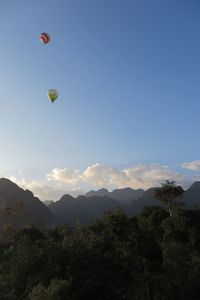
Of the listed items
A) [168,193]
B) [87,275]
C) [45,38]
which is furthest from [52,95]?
[168,193]

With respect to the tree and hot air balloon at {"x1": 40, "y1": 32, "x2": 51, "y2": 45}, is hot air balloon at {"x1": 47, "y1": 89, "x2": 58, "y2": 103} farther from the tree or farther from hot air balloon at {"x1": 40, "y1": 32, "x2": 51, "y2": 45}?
the tree

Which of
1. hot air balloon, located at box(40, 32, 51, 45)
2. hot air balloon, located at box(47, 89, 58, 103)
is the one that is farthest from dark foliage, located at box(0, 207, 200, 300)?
hot air balloon, located at box(40, 32, 51, 45)

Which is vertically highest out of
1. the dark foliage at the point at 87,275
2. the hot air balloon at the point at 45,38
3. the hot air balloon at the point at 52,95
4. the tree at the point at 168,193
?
the hot air balloon at the point at 45,38

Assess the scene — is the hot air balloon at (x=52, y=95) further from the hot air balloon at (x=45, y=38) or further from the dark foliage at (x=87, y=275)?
the dark foliage at (x=87, y=275)

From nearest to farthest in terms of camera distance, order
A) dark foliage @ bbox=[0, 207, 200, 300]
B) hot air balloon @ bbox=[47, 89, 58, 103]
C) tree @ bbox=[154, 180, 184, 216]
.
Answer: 1. dark foliage @ bbox=[0, 207, 200, 300]
2. hot air balloon @ bbox=[47, 89, 58, 103]
3. tree @ bbox=[154, 180, 184, 216]

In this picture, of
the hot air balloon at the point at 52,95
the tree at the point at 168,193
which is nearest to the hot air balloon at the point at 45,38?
the hot air balloon at the point at 52,95

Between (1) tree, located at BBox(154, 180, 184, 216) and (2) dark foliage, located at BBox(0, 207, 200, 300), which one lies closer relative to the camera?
(2) dark foliage, located at BBox(0, 207, 200, 300)

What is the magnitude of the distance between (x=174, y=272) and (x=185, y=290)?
179 centimetres

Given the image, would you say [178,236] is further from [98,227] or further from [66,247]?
[66,247]

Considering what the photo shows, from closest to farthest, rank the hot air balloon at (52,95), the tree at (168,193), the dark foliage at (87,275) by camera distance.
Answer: the dark foliage at (87,275)
the hot air balloon at (52,95)
the tree at (168,193)

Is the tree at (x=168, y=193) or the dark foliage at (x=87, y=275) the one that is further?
the tree at (x=168, y=193)

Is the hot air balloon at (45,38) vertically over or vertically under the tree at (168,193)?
over

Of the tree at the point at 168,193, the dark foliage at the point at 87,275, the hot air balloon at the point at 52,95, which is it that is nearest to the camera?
the dark foliage at the point at 87,275

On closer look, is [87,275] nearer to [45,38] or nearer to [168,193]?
[45,38]
